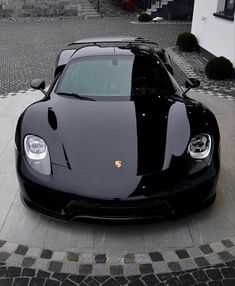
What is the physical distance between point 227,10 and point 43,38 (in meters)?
7.81

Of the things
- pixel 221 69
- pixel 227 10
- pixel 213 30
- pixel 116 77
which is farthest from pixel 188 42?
pixel 116 77

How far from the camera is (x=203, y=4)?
10.4 m

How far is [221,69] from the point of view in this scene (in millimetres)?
7801

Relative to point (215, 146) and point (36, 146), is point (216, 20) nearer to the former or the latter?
point (215, 146)

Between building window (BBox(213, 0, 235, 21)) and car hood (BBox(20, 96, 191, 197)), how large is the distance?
588 centimetres

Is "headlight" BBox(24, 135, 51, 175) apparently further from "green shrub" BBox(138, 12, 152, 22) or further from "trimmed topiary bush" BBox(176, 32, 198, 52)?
"green shrub" BBox(138, 12, 152, 22)

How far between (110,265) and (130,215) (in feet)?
1.42

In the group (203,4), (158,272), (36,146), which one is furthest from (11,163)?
(203,4)

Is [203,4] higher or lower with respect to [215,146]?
higher

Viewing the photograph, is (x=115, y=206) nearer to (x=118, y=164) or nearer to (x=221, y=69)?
(x=118, y=164)

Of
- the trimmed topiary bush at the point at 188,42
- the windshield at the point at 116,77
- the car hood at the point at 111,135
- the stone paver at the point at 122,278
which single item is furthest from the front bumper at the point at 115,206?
the trimmed topiary bush at the point at 188,42

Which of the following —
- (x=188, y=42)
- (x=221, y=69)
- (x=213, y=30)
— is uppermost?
(x=213, y=30)

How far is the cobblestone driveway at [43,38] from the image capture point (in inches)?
341

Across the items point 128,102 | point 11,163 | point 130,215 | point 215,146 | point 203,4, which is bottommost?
point 11,163
